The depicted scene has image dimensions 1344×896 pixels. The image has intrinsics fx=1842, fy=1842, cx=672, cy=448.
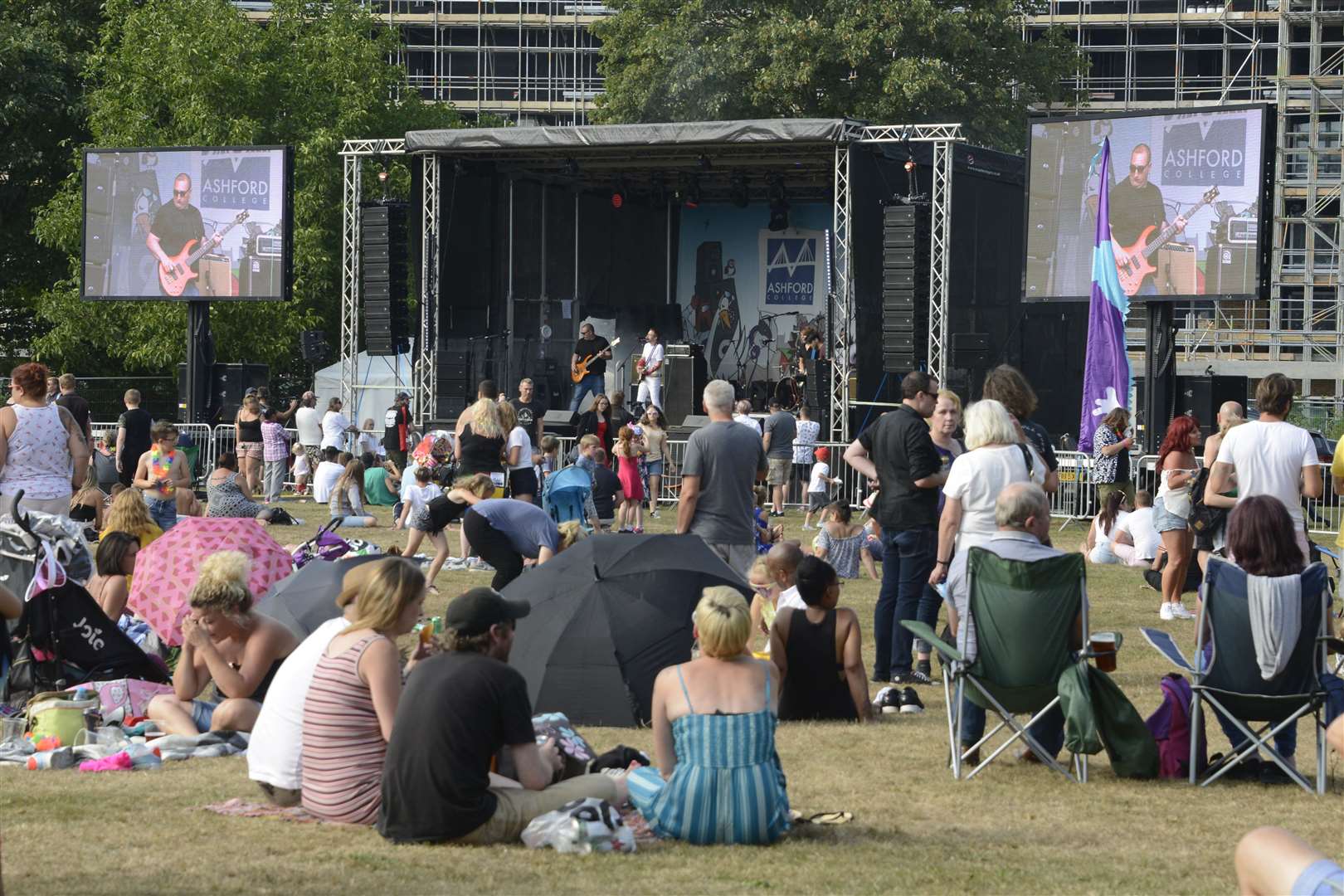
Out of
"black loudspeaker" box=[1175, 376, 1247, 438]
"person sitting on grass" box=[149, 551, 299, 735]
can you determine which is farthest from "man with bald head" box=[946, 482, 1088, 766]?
"black loudspeaker" box=[1175, 376, 1247, 438]

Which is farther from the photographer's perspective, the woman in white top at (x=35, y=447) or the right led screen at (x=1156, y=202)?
the right led screen at (x=1156, y=202)

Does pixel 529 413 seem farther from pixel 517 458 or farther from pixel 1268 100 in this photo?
pixel 1268 100

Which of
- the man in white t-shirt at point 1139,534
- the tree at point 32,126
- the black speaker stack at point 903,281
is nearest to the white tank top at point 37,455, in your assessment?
the man in white t-shirt at point 1139,534

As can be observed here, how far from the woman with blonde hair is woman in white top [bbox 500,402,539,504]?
10cm

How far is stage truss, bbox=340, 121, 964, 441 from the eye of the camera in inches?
848

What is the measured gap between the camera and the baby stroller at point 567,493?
15.2m

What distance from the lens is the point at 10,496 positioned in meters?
9.50

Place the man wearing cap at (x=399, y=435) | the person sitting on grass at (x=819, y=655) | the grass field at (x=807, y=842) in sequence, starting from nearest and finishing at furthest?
the grass field at (x=807, y=842), the person sitting on grass at (x=819, y=655), the man wearing cap at (x=399, y=435)

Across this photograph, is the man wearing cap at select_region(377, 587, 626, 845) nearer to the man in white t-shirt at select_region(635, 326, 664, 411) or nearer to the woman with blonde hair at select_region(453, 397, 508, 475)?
the woman with blonde hair at select_region(453, 397, 508, 475)

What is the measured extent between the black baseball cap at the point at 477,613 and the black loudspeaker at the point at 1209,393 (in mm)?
18061

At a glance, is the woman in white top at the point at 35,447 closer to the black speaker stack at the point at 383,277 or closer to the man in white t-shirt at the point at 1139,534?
the man in white t-shirt at the point at 1139,534

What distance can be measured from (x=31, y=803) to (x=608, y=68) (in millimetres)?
35732

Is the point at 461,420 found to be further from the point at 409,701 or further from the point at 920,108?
the point at 920,108

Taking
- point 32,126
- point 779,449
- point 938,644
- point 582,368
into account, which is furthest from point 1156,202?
point 32,126
